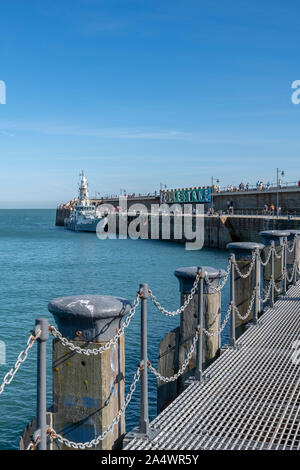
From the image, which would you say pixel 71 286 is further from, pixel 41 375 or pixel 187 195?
pixel 187 195

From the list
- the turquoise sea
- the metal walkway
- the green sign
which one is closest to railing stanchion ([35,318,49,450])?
the metal walkway

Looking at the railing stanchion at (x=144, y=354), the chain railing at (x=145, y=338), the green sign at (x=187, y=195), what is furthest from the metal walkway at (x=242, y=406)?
the green sign at (x=187, y=195)

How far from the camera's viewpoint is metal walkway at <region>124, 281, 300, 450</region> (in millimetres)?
5207

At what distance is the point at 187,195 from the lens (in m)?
88.2

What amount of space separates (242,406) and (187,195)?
82742mm

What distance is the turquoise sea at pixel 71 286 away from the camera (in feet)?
41.1

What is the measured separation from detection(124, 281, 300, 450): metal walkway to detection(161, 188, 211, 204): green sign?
239 feet

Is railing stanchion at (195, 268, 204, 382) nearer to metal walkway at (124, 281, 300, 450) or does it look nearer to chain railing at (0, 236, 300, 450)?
chain railing at (0, 236, 300, 450)

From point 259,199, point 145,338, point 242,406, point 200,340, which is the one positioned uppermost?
point 259,199

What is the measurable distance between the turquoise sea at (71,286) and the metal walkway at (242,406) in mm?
4222

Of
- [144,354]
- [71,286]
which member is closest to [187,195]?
[71,286]

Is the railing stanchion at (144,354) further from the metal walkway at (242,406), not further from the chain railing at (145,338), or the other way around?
the metal walkway at (242,406)

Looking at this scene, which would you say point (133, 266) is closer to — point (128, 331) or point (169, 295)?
point (169, 295)
